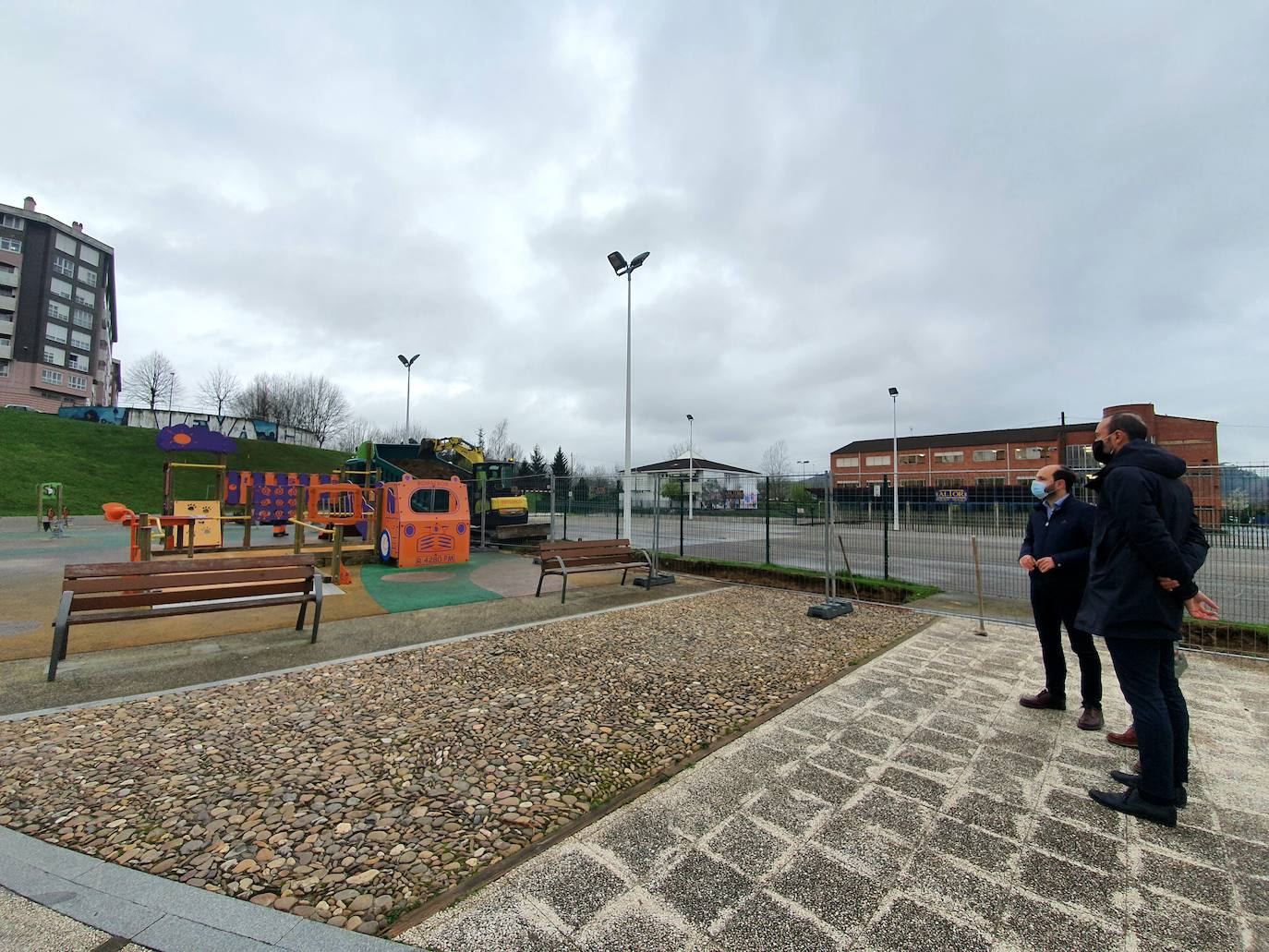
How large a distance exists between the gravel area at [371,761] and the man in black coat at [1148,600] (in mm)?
2081

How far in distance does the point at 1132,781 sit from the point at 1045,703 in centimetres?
121

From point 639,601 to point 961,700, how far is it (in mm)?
4506

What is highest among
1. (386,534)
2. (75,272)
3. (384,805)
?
(75,272)

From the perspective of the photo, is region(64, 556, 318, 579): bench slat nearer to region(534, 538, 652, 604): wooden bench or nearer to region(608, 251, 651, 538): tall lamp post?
region(534, 538, 652, 604): wooden bench

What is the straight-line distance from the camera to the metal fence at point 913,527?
6.32 m

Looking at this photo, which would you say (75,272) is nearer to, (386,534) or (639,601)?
(386,534)

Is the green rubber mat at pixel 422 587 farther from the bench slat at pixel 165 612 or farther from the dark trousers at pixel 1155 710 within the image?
the dark trousers at pixel 1155 710

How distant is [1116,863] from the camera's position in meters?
2.30

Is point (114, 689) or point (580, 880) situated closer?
point (580, 880)

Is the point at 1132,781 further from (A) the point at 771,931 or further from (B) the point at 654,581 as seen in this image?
(B) the point at 654,581

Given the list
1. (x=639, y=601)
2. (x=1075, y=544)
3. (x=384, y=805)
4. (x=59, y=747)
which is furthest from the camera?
(x=639, y=601)

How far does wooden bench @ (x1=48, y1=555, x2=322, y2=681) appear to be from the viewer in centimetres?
447

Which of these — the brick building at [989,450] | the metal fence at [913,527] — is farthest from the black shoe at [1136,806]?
the brick building at [989,450]

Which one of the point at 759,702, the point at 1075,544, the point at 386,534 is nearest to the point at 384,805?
the point at 759,702
